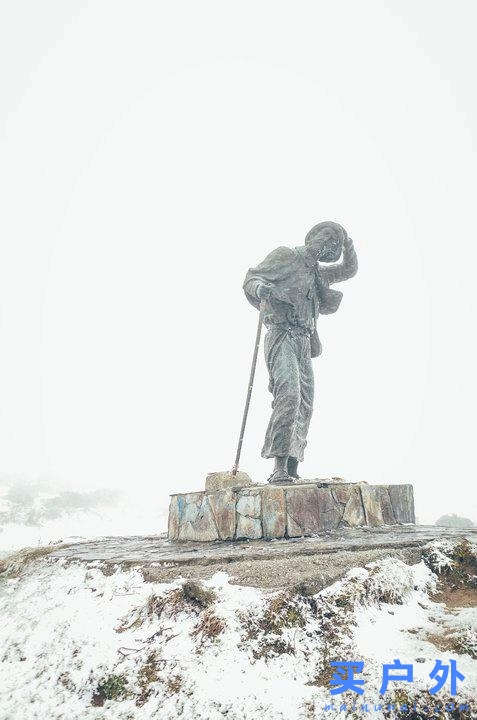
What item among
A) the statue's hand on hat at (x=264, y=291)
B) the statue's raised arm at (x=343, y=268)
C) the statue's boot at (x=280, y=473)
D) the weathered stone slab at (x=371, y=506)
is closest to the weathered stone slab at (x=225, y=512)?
the statue's boot at (x=280, y=473)

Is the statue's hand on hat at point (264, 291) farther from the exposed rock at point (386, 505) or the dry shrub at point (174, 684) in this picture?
the dry shrub at point (174, 684)

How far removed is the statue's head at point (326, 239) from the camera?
5680 mm

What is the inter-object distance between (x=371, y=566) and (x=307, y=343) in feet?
11.0

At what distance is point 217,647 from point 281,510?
6.69 feet

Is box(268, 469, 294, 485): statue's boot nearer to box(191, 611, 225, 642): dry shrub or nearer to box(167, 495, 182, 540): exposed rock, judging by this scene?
box(167, 495, 182, 540): exposed rock

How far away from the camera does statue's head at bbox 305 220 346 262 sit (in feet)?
18.6

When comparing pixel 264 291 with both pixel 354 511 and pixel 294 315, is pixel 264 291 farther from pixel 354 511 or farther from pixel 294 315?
pixel 354 511

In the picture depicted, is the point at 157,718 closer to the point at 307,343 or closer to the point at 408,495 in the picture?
the point at 408,495

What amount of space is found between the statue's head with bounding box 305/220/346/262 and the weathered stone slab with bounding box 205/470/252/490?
2.91 metres

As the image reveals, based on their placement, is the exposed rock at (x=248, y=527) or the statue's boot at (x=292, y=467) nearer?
the exposed rock at (x=248, y=527)

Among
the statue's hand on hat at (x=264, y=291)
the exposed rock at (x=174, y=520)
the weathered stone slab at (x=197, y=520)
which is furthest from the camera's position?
the statue's hand on hat at (x=264, y=291)

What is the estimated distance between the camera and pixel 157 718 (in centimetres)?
165

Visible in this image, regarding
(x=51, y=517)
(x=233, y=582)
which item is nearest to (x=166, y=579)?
(x=233, y=582)

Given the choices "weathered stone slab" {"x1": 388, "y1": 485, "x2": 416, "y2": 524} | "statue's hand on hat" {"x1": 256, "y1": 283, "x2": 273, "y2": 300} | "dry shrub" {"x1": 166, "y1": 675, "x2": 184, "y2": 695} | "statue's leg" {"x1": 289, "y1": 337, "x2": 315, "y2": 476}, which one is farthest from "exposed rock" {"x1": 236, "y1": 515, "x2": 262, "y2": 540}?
"statue's hand on hat" {"x1": 256, "y1": 283, "x2": 273, "y2": 300}
